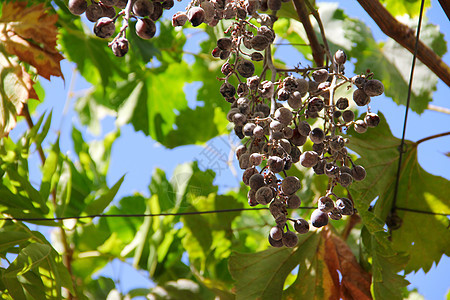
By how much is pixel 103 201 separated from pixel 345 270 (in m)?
0.46

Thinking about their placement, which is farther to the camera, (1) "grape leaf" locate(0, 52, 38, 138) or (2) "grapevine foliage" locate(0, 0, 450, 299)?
(1) "grape leaf" locate(0, 52, 38, 138)

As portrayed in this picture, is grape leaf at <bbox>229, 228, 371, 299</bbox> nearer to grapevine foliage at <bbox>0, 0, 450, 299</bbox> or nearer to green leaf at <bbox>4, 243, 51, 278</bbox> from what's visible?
grapevine foliage at <bbox>0, 0, 450, 299</bbox>

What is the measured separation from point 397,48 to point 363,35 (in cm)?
9

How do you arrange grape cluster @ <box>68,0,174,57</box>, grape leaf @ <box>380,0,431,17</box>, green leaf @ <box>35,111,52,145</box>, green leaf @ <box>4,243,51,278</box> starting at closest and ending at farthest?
grape cluster @ <box>68,0,174,57</box>
green leaf @ <box>4,243,51,278</box>
green leaf @ <box>35,111,52,145</box>
grape leaf @ <box>380,0,431,17</box>

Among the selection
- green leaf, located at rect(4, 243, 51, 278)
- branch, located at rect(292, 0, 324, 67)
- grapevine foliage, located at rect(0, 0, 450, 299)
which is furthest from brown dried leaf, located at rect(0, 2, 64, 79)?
branch, located at rect(292, 0, 324, 67)

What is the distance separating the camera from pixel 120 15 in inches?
19.6

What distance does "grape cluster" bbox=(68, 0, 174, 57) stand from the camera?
47 cm

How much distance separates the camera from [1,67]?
70 centimetres

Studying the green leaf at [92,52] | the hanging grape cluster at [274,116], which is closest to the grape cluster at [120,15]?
the hanging grape cluster at [274,116]

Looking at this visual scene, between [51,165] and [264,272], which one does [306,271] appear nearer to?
[264,272]

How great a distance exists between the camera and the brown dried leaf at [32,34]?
0.69 metres

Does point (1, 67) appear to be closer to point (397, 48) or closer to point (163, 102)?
point (163, 102)

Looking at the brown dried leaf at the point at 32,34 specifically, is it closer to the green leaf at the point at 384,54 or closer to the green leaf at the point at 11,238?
the green leaf at the point at 11,238

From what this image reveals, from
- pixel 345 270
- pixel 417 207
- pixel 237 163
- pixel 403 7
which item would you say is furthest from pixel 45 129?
pixel 403 7
